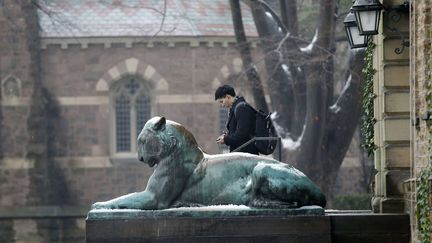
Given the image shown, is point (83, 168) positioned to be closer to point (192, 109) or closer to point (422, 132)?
point (192, 109)

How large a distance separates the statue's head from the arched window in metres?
32.0

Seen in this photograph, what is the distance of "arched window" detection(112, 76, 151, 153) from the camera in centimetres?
4500

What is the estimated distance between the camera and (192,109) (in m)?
44.0

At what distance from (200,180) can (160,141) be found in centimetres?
52

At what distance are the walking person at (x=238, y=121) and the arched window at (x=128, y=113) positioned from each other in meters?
29.7

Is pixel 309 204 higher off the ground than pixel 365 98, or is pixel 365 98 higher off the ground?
pixel 365 98

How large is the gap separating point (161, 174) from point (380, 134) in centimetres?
288

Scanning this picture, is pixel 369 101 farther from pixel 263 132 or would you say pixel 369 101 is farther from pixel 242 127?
pixel 242 127

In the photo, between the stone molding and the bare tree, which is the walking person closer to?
the bare tree

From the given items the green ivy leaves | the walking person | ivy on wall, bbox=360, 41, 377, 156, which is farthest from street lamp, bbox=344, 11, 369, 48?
the green ivy leaves

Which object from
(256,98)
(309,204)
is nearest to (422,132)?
(309,204)

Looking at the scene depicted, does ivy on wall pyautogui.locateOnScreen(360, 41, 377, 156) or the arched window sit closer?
ivy on wall pyautogui.locateOnScreen(360, 41, 377, 156)

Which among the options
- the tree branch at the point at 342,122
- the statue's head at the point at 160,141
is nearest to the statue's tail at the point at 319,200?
the statue's head at the point at 160,141

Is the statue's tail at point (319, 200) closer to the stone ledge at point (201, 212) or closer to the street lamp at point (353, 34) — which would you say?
the stone ledge at point (201, 212)
